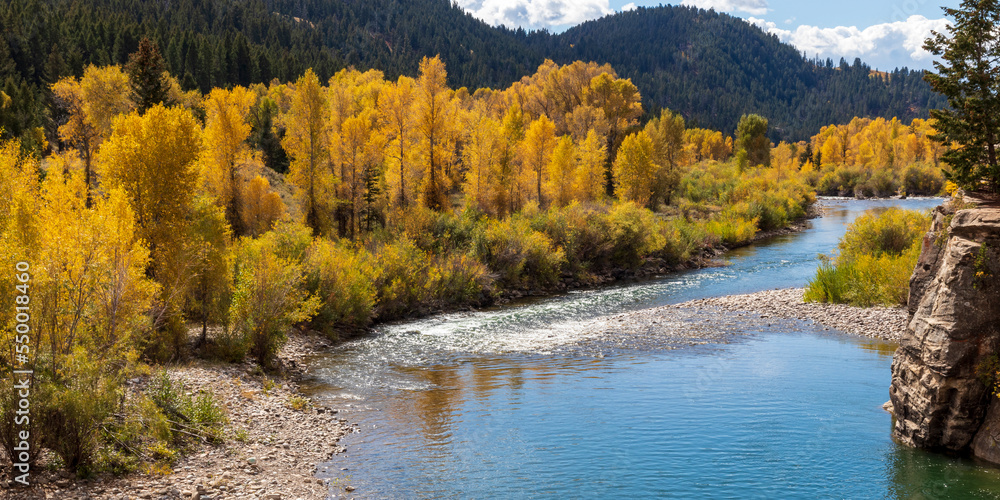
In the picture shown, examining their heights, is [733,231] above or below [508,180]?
below

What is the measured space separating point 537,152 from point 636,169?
12511mm

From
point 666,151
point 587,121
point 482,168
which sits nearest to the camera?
point 482,168

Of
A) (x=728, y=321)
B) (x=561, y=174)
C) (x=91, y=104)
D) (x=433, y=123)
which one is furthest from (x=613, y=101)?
(x=91, y=104)

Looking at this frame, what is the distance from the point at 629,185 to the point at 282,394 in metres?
48.3

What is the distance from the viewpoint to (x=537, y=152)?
52812 millimetres

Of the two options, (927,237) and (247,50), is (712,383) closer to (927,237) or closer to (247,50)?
(927,237)

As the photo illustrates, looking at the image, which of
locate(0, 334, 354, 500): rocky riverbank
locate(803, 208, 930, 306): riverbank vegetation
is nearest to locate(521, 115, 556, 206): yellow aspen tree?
locate(803, 208, 930, 306): riverbank vegetation

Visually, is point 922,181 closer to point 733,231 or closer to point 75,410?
point 733,231

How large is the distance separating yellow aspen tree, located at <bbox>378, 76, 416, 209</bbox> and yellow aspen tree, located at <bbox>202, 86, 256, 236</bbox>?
897 cm

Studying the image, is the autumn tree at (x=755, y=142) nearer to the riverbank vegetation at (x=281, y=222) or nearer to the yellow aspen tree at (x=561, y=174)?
the riverbank vegetation at (x=281, y=222)

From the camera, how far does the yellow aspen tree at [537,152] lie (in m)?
52.3

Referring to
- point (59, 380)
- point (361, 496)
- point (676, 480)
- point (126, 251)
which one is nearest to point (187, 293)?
point (126, 251)

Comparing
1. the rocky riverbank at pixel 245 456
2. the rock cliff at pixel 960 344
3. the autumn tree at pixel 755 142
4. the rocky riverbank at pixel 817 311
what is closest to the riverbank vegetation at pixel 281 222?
the rocky riverbank at pixel 245 456

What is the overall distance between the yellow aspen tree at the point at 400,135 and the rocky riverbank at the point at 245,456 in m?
24.7
